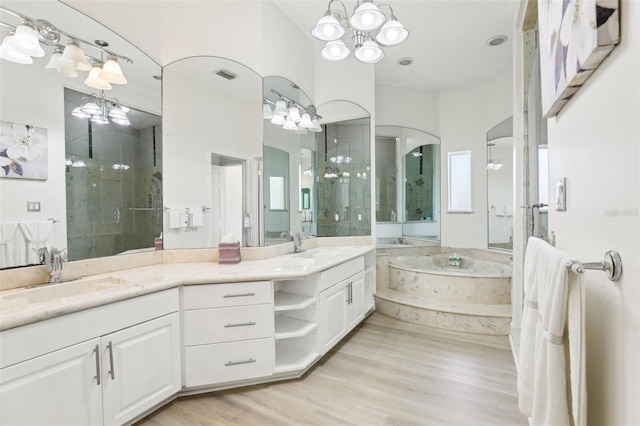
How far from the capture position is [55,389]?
143 cm

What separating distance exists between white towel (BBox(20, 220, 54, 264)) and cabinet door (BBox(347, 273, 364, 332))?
2252mm

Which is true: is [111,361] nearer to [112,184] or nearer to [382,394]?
[112,184]

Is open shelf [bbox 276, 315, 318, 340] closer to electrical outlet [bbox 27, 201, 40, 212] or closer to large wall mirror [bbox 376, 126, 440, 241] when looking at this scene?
electrical outlet [bbox 27, 201, 40, 212]

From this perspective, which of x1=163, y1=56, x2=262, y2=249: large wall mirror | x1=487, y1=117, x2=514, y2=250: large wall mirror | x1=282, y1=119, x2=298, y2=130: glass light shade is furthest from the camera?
x1=487, y1=117, x2=514, y2=250: large wall mirror

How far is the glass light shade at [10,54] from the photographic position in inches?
66.2

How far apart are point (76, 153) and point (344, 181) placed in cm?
276

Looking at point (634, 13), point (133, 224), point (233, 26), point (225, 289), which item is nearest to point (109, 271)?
point (133, 224)

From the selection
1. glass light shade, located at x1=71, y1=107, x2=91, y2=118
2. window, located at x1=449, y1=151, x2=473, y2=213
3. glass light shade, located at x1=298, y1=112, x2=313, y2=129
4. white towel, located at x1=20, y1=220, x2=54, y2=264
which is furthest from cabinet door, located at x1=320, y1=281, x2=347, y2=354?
window, located at x1=449, y1=151, x2=473, y2=213

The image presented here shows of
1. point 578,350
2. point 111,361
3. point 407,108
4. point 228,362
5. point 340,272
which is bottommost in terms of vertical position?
point 228,362

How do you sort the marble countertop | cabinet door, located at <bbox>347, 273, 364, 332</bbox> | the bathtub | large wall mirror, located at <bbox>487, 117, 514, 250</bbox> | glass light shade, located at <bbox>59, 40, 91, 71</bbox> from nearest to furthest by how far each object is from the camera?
1. the marble countertop
2. glass light shade, located at <bbox>59, 40, 91, 71</bbox>
3. cabinet door, located at <bbox>347, 273, 364, 332</bbox>
4. the bathtub
5. large wall mirror, located at <bbox>487, 117, 514, 250</bbox>

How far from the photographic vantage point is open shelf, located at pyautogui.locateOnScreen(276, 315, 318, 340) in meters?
2.25

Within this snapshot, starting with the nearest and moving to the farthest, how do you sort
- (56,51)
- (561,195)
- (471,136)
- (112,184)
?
(561,195) → (56,51) → (112,184) → (471,136)

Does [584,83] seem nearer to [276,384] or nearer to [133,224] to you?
[276,384]

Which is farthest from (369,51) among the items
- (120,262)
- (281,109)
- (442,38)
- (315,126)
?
(120,262)
